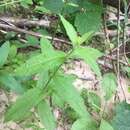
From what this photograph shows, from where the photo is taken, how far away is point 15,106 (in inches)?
51.2

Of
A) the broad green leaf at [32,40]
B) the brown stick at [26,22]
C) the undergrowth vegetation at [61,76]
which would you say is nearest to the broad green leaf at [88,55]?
the undergrowth vegetation at [61,76]

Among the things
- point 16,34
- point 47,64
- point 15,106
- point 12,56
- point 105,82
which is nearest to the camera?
point 47,64

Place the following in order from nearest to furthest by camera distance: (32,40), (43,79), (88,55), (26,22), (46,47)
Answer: (88,55), (46,47), (43,79), (32,40), (26,22)

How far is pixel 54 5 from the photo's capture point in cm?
144

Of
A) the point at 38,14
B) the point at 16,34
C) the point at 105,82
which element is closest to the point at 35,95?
the point at 105,82

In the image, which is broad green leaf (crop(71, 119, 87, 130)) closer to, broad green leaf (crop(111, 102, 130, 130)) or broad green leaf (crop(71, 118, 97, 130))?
broad green leaf (crop(71, 118, 97, 130))

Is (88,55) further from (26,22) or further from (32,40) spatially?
(26,22)

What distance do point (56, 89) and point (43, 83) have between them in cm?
12

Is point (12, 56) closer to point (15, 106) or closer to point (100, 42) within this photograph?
point (15, 106)

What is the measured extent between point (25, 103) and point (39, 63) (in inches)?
8.0

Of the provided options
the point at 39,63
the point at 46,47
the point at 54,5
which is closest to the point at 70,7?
the point at 54,5

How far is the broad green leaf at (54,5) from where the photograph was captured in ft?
4.71

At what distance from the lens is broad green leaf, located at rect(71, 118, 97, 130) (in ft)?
4.43

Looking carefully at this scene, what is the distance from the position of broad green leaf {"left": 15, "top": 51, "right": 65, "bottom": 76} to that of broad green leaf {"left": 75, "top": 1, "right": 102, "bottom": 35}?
255mm
